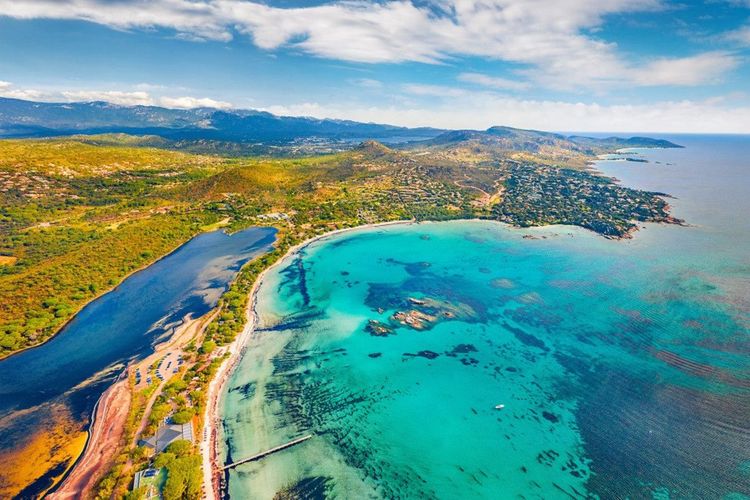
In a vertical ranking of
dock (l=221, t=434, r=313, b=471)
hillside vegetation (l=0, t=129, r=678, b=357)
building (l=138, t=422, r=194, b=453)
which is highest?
hillside vegetation (l=0, t=129, r=678, b=357)

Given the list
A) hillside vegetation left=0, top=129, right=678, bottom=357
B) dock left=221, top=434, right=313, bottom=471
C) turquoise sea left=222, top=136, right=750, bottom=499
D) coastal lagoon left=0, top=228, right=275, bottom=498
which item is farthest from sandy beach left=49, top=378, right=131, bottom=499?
hillside vegetation left=0, top=129, right=678, bottom=357

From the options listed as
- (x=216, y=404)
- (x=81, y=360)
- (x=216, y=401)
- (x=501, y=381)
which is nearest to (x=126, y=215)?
(x=81, y=360)

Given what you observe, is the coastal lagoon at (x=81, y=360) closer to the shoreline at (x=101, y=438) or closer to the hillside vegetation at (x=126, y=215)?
the shoreline at (x=101, y=438)

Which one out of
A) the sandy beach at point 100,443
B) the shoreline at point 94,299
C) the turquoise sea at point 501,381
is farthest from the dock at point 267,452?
the shoreline at point 94,299

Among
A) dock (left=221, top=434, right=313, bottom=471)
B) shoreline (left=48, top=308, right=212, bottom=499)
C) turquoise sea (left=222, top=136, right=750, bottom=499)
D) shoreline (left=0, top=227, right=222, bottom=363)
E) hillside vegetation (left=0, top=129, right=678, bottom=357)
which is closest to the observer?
shoreline (left=48, top=308, right=212, bottom=499)

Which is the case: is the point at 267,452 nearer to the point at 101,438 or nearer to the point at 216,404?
the point at 216,404

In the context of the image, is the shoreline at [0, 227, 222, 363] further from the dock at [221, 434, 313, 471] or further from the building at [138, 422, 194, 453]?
the dock at [221, 434, 313, 471]
